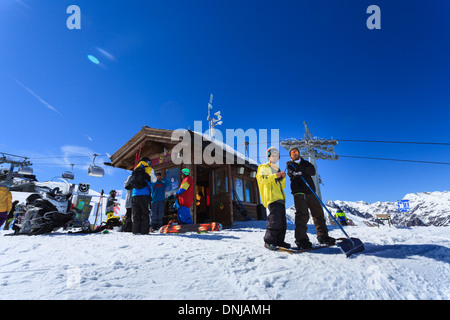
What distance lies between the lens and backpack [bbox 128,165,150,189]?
17.3ft

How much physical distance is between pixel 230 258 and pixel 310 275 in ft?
3.12

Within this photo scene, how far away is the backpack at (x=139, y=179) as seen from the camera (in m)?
5.26

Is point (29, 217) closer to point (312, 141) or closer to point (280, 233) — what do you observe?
point (280, 233)

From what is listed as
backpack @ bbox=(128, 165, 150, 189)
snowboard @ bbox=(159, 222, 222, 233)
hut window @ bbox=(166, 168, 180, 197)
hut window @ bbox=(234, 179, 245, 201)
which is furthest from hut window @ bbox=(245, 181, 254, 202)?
backpack @ bbox=(128, 165, 150, 189)

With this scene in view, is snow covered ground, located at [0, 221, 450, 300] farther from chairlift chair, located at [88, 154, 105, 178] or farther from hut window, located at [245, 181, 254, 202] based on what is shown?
chairlift chair, located at [88, 154, 105, 178]

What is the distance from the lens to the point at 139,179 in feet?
17.3

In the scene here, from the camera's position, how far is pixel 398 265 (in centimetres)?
223

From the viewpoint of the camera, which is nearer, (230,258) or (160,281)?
(160,281)

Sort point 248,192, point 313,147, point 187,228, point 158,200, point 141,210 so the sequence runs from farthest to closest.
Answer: point 313,147 < point 248,192 < point 158,200 < point 187,228 < point 141,210

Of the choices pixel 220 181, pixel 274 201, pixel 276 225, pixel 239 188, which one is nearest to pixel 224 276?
pixel 276 225

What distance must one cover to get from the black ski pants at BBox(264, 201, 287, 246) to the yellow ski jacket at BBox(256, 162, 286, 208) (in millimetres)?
100

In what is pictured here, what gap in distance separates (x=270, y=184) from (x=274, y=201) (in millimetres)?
277

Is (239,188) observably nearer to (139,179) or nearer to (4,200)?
(139,179)
